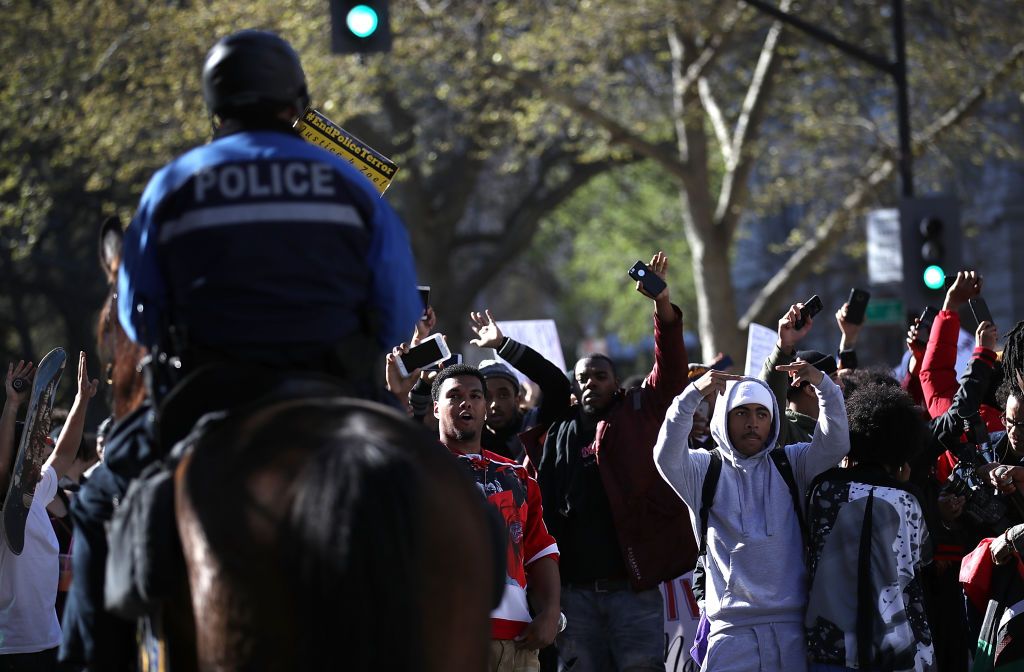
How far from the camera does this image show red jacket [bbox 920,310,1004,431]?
26.7 ft

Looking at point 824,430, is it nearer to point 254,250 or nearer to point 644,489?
point 644,489

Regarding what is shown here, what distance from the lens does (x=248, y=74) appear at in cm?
457

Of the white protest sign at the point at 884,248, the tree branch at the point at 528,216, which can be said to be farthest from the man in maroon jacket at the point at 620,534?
the tree branch at the point at 528,216

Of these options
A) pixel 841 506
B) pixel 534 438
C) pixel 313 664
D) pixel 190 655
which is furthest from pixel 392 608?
pixel 534 438

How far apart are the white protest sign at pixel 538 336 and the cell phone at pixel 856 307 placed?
1.86 meters

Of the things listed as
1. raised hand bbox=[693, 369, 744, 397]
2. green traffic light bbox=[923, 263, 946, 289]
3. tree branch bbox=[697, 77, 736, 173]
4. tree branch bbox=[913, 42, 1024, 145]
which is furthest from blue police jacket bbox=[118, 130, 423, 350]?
tree branch bbox=[697, 77, 736, 173]

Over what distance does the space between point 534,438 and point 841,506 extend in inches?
104

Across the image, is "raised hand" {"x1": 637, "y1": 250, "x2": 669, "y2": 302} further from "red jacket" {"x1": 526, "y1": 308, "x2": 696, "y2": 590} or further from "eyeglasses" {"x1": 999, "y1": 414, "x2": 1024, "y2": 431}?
"eyeglasses" {"x1": 999, "y1": 414, "x2": 1024, "y2": 431}

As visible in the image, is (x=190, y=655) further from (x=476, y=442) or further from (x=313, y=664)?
(x=476, y=442)

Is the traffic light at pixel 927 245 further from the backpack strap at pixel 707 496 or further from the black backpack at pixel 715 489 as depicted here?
the backpack strap at pixel 707 496

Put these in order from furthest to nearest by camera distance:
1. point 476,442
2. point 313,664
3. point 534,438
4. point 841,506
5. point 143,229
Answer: point 534,438
point 476,442
point 841,506
point 143,229
point 313,664

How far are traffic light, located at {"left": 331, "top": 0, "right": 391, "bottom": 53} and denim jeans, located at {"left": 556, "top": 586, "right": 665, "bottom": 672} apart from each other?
206 inches

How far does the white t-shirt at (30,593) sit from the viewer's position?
302 inches

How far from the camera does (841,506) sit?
6375mm
